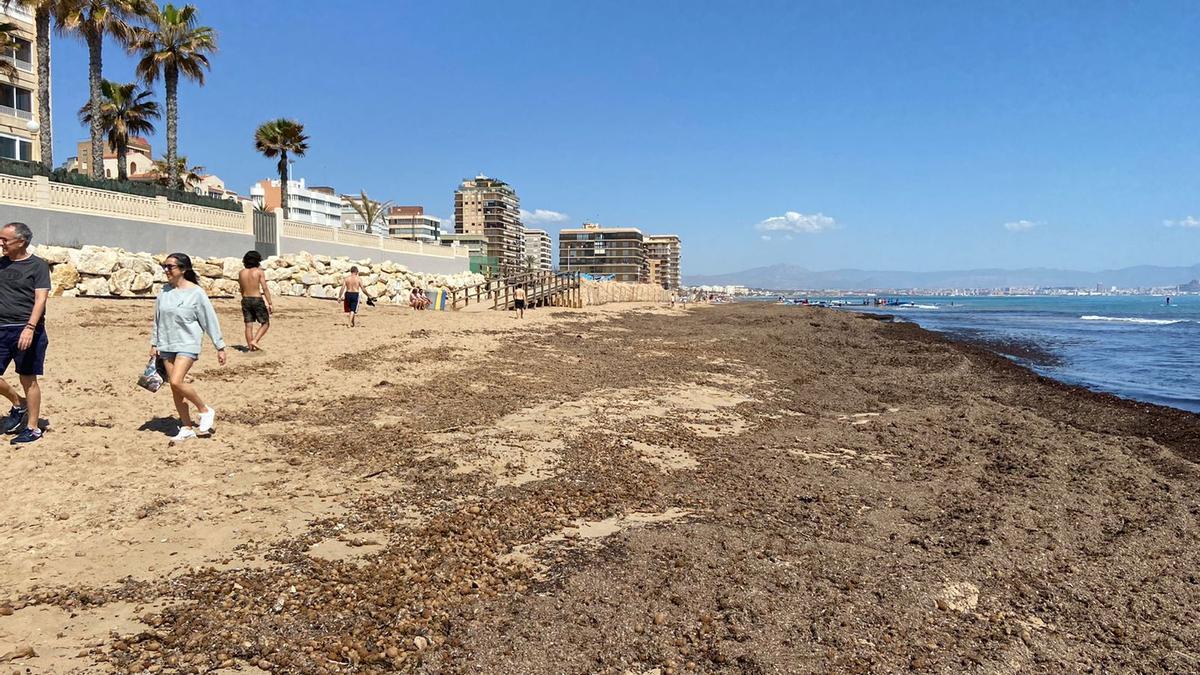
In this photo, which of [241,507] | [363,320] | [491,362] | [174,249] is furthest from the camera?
[174,249]

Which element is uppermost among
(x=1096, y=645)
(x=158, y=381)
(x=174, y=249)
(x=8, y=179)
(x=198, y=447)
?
(x=8, y=179)

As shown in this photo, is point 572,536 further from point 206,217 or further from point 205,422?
point 206,217

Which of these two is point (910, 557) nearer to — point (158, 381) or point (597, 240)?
point (158, 381)

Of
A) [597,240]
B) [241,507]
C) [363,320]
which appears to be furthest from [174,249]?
[597,240]

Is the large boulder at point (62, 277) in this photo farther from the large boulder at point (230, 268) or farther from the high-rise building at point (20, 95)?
the high-rise building at point (20, 95)

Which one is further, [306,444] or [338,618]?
[306,444]

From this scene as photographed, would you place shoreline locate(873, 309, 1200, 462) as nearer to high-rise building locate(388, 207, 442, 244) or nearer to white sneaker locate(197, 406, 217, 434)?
white sneaker locate(197, 406, 217, 434)

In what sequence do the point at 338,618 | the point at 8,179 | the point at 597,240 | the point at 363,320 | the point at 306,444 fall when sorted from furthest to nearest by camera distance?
the point at 597,240
the point at 363,320
the point at 8,179
the point at 306,444
the point at 338,618

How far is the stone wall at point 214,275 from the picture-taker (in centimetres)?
1612

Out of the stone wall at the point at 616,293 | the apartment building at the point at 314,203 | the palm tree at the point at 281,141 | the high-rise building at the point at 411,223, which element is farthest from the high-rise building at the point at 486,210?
the palm tree at the point at 281,141

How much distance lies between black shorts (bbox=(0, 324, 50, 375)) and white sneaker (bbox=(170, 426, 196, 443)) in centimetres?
117

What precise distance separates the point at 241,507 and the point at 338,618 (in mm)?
1951

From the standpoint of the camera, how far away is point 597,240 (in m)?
139

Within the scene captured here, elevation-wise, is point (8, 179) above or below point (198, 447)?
above
